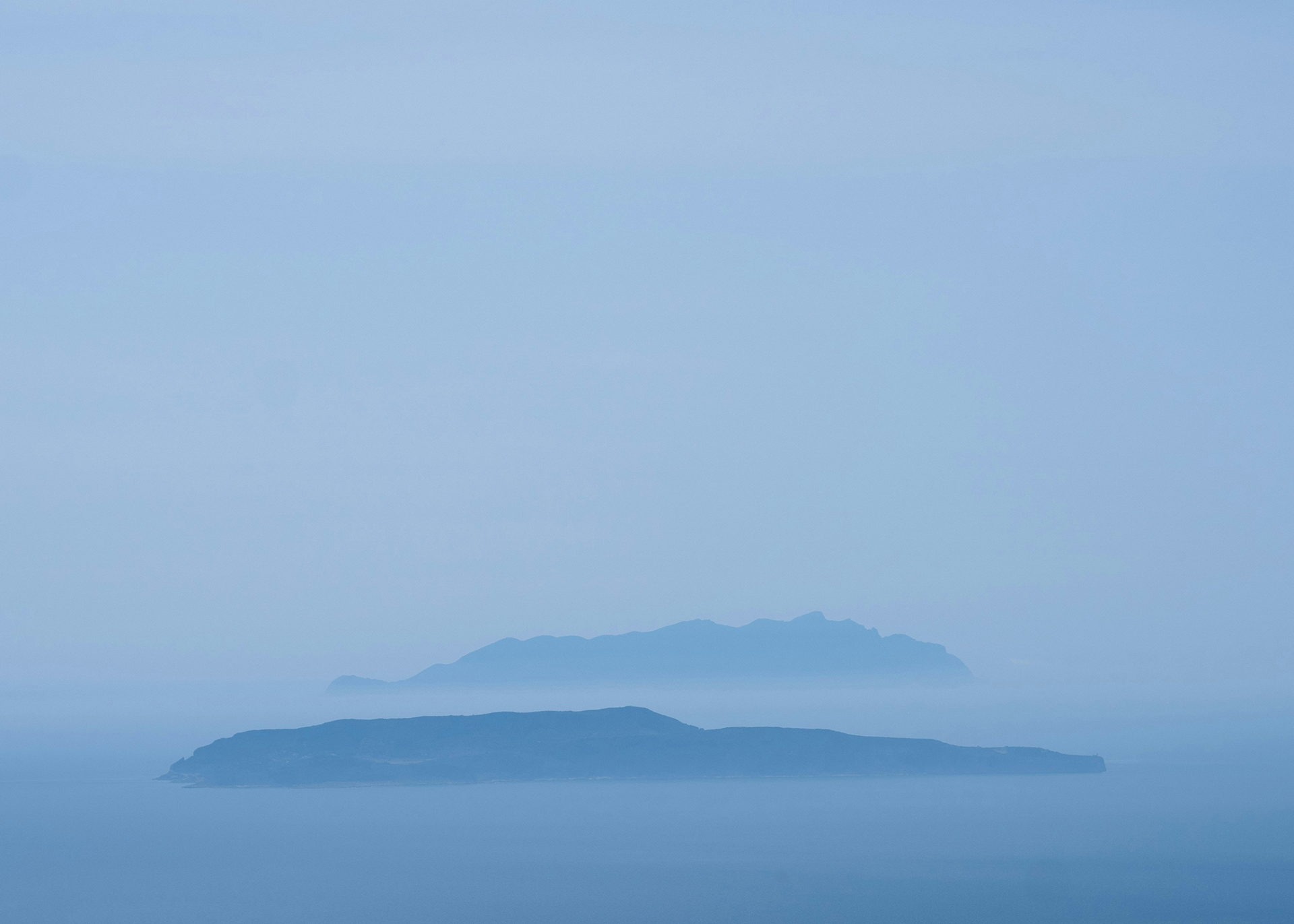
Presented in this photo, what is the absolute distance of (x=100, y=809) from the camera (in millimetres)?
124625

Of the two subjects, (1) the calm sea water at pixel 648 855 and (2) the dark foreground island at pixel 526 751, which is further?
(2) the dark foreground island at pixel 526 751

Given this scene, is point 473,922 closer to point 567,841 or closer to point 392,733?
point 567,841

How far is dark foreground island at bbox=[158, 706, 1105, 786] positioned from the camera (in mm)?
140238

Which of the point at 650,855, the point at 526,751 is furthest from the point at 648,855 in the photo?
the point at 526,751

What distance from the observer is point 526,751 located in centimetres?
14562

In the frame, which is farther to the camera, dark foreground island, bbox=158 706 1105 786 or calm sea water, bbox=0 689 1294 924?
dark foreground island, bbox=158 706 1105 786

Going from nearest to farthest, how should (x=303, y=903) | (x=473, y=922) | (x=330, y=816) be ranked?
(x=473, y=922)
(x=303, y=903)
(x=330, y=816)

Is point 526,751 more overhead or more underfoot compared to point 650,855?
more overhead

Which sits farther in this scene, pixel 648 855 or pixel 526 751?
pixel 526 751

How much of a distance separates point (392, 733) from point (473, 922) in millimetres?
87679

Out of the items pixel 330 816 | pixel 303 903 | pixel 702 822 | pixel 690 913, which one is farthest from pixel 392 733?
→ pixel 690 913

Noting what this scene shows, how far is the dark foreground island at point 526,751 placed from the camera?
140238 mm

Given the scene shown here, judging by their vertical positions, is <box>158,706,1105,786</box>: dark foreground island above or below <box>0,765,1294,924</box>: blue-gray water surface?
above

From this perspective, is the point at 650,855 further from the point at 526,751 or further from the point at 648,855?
the point at 526,751
